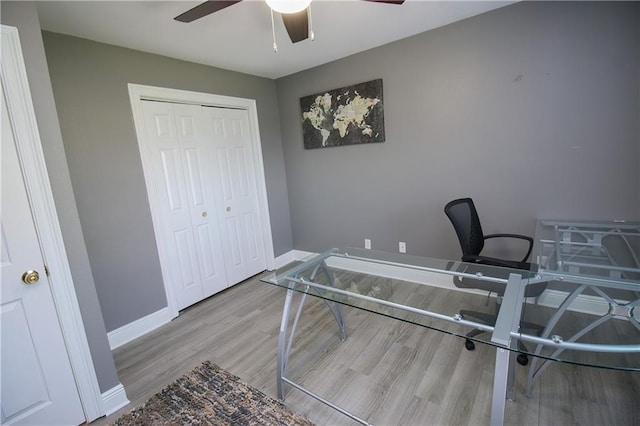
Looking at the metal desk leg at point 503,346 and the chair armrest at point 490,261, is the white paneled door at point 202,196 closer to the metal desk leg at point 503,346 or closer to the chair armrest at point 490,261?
the chair armrest at point 490,261

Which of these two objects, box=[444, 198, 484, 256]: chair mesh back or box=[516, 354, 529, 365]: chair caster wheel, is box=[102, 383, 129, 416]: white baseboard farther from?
box=[516, 354, 529, 365]: chair caster wheel

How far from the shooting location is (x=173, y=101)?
8.89 ft

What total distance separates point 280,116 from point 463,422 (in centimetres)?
340

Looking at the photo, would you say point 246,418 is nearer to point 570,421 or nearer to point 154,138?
point 570,421

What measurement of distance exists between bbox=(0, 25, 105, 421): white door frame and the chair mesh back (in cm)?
235

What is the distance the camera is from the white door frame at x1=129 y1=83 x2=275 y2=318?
96.7 inches

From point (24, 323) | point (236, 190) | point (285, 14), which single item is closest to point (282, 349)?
point (24, 323)

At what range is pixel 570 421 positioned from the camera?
57.6 inches

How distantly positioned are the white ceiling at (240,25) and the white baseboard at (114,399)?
2307 millimetres

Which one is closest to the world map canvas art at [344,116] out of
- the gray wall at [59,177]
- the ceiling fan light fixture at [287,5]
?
the ceiling fan light fixture at [287,5]

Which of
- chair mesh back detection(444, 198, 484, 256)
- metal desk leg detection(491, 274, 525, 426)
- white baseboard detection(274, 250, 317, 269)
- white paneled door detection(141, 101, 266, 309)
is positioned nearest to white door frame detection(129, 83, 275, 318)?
white paneled door detection(141, 101, 266, 309)

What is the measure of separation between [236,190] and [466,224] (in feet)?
7.74

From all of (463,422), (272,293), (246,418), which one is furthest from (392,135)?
(246,418)

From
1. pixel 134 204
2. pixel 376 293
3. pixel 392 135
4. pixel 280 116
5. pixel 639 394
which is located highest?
pixel 280 116
